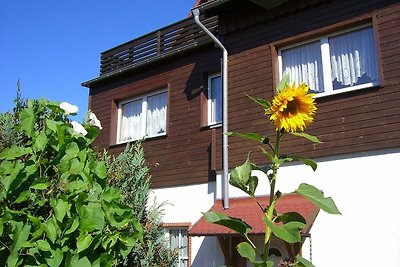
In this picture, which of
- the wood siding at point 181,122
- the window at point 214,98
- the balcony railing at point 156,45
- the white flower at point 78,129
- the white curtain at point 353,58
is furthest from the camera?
the balcony railing at point 156,45

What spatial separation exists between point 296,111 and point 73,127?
96.0 inches

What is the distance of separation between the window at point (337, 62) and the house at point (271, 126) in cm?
2

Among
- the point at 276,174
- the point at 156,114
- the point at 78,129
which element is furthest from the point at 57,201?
the point at 156,114

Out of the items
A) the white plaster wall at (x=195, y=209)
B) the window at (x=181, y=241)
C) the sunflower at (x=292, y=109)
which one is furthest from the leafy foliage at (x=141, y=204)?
the sunflower at (x=292, y=109)

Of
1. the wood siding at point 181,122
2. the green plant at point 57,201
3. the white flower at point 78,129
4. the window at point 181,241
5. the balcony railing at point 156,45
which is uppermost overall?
the balcony railing at point 156,45

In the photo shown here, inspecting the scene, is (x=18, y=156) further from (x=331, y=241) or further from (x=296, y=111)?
(x=331, y=241)

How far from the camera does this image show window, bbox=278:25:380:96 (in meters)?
7.75

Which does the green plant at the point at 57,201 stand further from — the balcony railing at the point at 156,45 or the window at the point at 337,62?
the balcony railing at the point at 156,45

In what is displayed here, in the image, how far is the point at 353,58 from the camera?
7.93 m

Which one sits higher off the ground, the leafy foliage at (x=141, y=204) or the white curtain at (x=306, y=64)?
the white curtain at (x=306, y=64)

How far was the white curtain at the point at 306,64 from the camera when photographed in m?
A: 8.35

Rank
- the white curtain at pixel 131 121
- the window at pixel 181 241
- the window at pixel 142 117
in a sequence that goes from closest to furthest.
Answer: the window at pixel 181 241
the window at pixel 142 117
the white curtain at pixel 131 121

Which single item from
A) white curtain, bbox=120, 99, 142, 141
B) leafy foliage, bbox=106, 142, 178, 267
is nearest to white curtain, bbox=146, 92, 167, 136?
white curtain, bbox=120, 99, 142, 141

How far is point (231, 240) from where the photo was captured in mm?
8516
